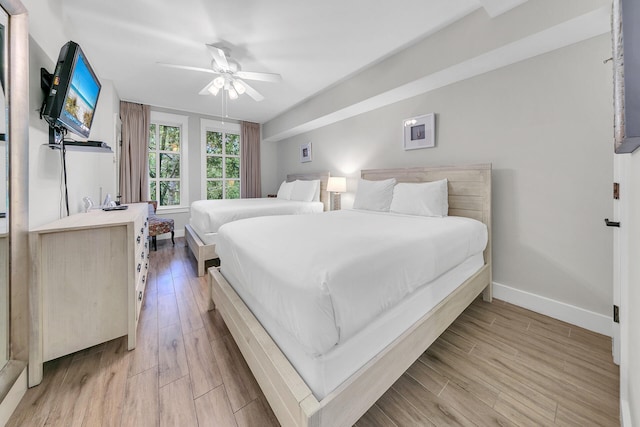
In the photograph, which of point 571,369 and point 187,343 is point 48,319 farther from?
point 571,369

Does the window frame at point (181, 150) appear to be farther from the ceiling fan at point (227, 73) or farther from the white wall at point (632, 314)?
the white wall at point (632, 314)

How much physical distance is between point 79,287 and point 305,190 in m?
3.17

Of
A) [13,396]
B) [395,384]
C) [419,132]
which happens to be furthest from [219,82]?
[395,384]

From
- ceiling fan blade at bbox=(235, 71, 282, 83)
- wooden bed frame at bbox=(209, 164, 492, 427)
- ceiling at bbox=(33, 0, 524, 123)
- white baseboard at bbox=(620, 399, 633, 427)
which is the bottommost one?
white baseboard at bbox=(620, 399, 633, 427)

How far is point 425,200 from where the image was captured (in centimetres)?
239

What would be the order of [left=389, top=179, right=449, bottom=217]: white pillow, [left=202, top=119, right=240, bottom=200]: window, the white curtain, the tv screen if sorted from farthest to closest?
[left=202, top=119, right=240, bottom=200]: window → the white curtain → [left=389, top=179, right=449, bottom=217]: white pillow → the tv screen

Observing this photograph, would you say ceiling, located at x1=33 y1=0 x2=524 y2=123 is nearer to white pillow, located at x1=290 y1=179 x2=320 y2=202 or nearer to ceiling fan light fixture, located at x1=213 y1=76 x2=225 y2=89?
ceiling fan light fixture, located at x1=213 y1=76 x2=225 y2=89

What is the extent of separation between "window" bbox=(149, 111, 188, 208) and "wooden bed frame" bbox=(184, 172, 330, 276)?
1.19 m

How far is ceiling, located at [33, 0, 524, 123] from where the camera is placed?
6.40ft

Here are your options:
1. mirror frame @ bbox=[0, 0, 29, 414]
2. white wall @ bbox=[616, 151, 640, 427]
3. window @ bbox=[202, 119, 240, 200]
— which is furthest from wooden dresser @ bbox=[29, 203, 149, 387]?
window @ bbox=[202, 119, 240, 200]

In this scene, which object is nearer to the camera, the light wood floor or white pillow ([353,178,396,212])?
the light wood floor

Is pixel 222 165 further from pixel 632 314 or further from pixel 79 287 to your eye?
pixel 632 314

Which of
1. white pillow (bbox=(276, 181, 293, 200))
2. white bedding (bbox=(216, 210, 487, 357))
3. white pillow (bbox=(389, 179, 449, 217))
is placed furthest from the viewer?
white pillow (bbox=(276, 181, 293, 200))

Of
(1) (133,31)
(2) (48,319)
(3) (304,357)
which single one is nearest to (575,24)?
(3) (304,357)
